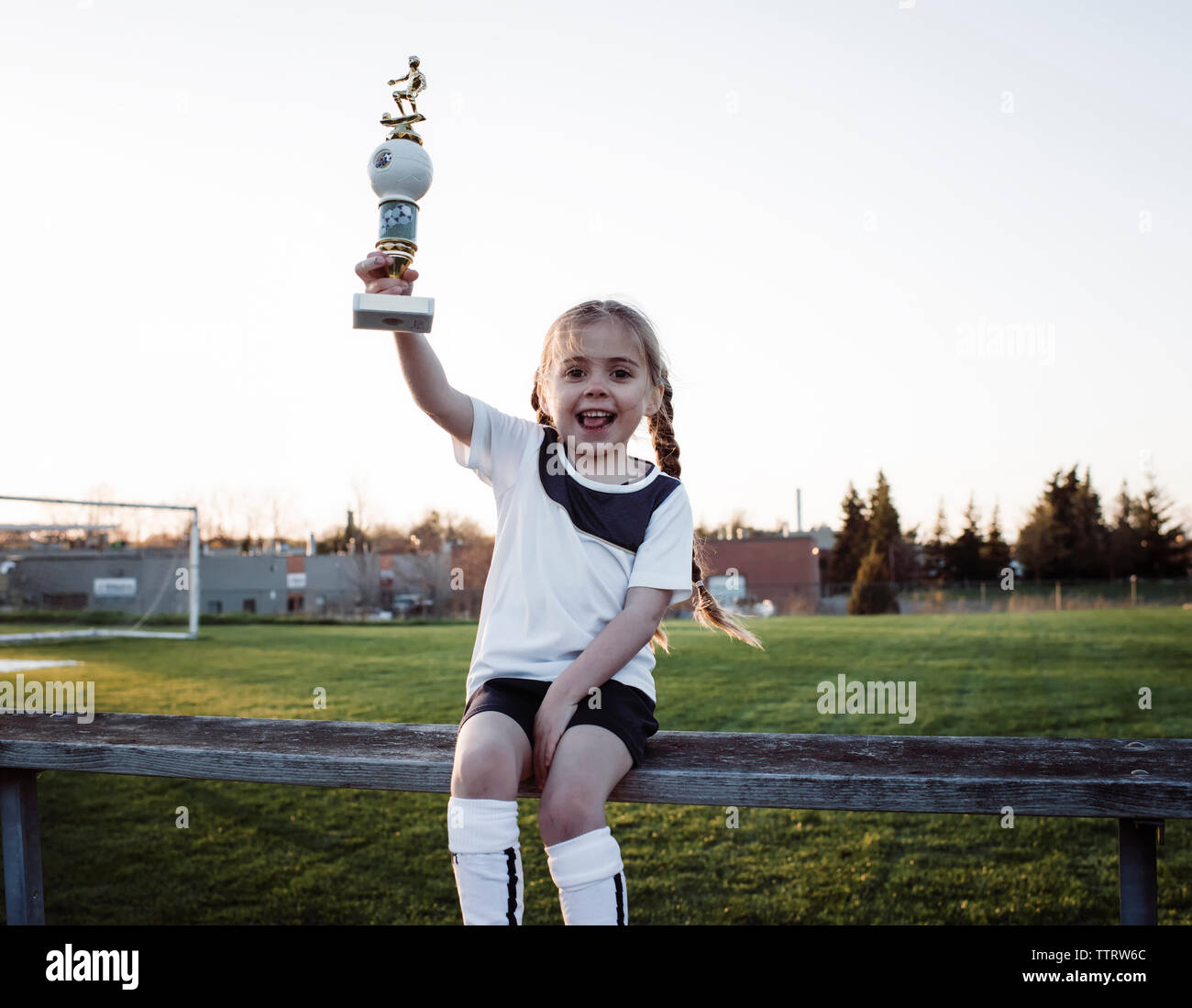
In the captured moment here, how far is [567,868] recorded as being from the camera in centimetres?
169

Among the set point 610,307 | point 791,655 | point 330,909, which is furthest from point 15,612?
point 610,307

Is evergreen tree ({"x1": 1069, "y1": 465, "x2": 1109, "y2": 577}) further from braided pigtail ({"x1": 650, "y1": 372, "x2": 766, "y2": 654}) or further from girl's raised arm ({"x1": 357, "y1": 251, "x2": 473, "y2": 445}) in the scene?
girl's raised arm ({"x1": 357, "y1": 251, "x2": 473, "y2": 445})

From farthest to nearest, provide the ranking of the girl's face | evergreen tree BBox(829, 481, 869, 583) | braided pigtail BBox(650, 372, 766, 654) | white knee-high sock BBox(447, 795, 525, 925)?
1. evergreen tree BBox(829, 481, 869, 583)
2. braided pigtail BBox(650, 372, 766, 654)
3. the girl's face
4. white knee-high sock BBox(447, 795, 525, 925)

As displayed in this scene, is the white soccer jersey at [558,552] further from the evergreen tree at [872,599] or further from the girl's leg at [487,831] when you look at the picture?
the evergreen tree at [872,599]

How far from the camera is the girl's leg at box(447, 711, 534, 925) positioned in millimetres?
1676

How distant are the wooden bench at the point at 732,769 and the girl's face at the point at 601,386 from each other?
2.70 feet

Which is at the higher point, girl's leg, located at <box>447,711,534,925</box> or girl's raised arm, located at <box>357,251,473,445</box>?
girl's raised arm, located at <box>357,251,473,445</box>

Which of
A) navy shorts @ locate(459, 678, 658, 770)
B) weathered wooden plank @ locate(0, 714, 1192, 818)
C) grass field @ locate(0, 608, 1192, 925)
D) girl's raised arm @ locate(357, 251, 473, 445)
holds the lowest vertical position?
grass field @ locate(0, 608, 1192, 925)

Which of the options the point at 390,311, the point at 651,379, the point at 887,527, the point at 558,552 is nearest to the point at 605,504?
the point at 558,552

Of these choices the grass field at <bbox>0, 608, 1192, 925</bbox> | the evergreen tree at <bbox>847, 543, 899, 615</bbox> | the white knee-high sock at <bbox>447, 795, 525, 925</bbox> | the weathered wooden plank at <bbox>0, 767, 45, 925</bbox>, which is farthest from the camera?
the evergreen tree at <bbox>847, 543, 899, 615</bbox>

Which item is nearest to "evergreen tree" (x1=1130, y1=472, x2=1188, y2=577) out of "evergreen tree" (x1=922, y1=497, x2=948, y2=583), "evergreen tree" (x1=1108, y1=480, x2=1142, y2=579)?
"evergreen tree" (x1=1108, y1=480, x2=1142, y2=579)

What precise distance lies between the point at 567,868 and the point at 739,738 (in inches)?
29.7

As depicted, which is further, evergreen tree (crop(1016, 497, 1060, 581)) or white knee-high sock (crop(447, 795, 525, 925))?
evergreen tree (crop(1016, 497, 1060, 581))
